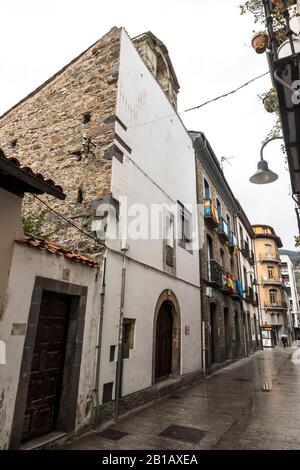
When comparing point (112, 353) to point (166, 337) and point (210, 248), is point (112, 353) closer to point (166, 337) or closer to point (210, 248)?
point (166, 337)

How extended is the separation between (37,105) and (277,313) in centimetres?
4001

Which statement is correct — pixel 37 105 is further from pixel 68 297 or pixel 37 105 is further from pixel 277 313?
pixel 277 313

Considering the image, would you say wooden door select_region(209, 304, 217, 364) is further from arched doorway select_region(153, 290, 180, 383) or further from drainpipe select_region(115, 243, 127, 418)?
drainpipe select_region(115, 243, 127, 418)

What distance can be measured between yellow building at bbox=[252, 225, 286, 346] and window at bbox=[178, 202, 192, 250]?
31.7m

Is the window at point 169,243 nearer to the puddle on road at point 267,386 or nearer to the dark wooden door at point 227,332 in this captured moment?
the puddle on road at point 267,386

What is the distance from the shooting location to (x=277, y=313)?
3928 centimetres

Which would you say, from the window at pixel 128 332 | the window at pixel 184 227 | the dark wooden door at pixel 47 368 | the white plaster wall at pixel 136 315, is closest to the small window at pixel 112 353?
the white plaster wall at pixel 136 315

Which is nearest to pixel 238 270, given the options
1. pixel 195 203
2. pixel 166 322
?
pixel 195 203

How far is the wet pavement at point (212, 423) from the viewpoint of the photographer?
13.8ft

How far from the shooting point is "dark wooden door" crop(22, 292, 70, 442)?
4121mm

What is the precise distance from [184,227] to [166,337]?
12.8 ft


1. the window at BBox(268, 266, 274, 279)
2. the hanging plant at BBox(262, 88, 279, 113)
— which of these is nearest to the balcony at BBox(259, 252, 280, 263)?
the window at BBox(268, 266, 274, 279)

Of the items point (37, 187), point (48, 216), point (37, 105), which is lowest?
point (37, 187)
